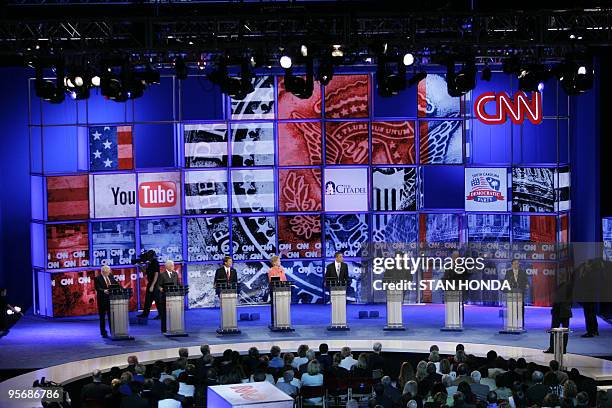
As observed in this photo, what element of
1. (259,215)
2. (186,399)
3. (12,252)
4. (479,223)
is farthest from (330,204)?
(186,399)

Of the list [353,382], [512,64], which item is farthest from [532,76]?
[353,382]

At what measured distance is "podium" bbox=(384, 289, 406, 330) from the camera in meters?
23.5

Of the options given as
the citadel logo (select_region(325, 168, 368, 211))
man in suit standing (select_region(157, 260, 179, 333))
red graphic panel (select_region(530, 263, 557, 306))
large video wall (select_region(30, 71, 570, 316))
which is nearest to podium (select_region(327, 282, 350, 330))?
large video wall (select_region(30, 71, 570, 316))

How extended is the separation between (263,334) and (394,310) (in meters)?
2.75

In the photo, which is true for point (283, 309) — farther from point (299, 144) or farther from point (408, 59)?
point (408, 59)

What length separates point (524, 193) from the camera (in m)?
26.7

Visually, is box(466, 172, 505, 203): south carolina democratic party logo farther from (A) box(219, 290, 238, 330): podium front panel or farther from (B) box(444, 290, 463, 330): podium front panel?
(A) box(219, 290, 238, 330): podium front panel

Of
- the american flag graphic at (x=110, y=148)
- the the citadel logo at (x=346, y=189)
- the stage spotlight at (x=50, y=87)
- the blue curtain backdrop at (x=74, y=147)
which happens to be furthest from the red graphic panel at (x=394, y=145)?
the stage spotlight at (x=50, y=87)

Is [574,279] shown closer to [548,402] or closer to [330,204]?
[330,204]

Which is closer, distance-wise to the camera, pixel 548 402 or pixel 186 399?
pixel 548 402

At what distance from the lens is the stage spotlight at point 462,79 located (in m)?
22.8

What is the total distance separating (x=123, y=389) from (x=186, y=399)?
0.94 m

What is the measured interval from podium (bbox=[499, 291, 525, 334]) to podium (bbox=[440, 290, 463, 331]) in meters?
0.89

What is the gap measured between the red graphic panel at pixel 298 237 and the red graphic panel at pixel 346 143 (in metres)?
1.50
